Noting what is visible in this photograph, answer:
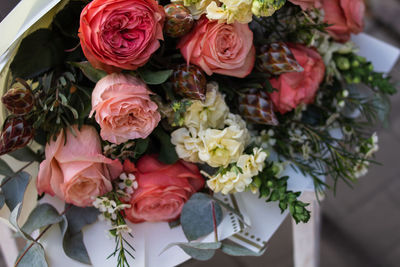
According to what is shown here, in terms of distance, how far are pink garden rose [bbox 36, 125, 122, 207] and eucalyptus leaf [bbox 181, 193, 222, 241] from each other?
0.12 m

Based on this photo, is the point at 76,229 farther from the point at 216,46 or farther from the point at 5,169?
the point at 216,46

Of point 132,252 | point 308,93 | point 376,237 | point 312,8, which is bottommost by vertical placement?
point 376,237

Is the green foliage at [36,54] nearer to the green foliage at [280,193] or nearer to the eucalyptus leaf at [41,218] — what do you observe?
Answer: the eucalyptus leaf at [41,218]

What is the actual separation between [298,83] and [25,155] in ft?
1.44

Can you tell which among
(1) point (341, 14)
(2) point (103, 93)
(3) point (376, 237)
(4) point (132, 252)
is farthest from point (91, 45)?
(3) point (376, 237)

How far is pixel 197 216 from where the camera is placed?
70 cm

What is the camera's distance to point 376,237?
169cm

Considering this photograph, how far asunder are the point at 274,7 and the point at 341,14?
11.0 inches

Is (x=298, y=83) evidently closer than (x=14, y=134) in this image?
No

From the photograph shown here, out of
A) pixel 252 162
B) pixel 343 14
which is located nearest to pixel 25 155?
pixel 252 162

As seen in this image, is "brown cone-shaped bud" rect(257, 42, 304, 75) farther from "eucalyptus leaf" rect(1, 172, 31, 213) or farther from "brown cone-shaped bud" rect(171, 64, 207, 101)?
"eucalyptus leaf" rect(1, 172, 31, 213)

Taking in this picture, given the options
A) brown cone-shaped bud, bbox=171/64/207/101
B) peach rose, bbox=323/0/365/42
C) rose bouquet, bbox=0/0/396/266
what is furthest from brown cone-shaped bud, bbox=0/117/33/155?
peach rose, bbox=323/0/365/42

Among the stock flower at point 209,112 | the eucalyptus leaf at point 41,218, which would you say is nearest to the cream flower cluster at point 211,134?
the stock flower at point 209,112

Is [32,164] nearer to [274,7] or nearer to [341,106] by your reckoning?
[274,7]
